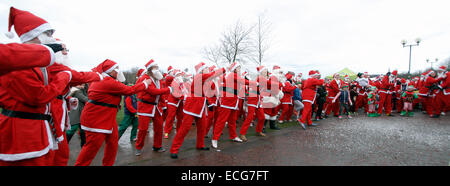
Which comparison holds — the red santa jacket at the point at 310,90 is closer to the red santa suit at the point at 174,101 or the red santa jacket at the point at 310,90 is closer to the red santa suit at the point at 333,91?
the red santa suit at the point at 333,91

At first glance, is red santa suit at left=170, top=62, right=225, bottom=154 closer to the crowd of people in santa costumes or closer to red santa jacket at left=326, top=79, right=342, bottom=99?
the crowd of people in santa costumes

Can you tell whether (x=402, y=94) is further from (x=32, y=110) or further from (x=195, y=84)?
(x=32, y=110)

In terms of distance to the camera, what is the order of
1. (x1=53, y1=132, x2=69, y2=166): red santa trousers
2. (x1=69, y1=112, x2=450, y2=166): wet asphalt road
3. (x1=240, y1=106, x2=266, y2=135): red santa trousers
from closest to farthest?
(x1=53, y1=132, x2=69, y2=166): red santa trousers < (x1=69, y1=112, x2=450, y2=166): wet asphalt road < (x1=240, y1=106, x2=266, y2=135): red santa trousers

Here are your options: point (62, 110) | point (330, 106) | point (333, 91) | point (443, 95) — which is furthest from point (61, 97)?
point (443, 95)

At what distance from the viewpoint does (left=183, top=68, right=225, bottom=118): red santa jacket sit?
414cm

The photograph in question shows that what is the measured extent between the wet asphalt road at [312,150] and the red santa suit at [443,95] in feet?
12.7

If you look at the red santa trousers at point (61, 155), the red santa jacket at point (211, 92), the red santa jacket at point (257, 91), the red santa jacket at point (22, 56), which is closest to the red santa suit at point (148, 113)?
the red santa jacket at point (211, 92)

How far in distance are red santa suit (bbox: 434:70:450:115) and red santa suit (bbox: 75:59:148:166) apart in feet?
40.1

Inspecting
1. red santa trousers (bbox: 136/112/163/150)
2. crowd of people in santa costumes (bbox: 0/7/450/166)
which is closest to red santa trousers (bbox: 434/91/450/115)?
crowd of people in santa costumes (bbox: 0/7/450/166)

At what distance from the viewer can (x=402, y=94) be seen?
34.4 feet

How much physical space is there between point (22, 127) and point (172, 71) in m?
4.84

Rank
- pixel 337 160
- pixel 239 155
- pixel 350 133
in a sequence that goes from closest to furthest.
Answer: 1. pixel 337 160
2. pixel 239 155
3. pixel 350 133
